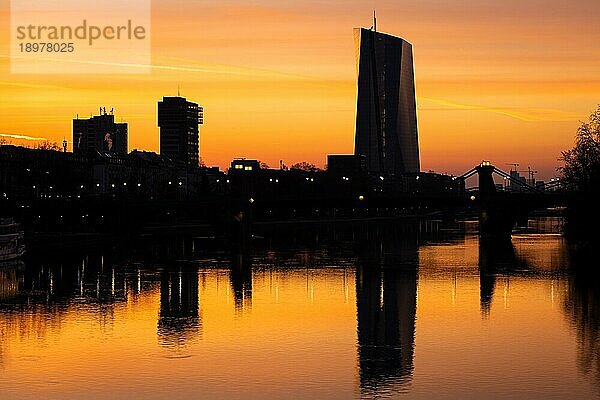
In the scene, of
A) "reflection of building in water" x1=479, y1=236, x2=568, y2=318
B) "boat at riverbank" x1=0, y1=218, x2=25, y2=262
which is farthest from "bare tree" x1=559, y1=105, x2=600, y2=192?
"boat at riverbank" x1=0, y1=218, x2=25, y2=262

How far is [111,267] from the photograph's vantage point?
265ft

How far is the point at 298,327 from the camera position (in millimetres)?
50844

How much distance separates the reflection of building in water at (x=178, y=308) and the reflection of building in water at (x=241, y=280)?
2.29 meters

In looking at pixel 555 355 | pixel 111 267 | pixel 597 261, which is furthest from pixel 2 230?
pixel 555 355

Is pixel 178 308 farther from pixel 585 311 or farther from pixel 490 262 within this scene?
pixel 490 262

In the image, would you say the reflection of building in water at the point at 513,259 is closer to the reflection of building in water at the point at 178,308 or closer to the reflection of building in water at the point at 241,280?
the reflection of building in water at the point at 241,280

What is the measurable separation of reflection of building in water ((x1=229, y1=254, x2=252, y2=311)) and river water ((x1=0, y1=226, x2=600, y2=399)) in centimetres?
14

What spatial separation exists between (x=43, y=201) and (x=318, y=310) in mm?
57019

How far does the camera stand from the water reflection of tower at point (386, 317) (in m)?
39.7

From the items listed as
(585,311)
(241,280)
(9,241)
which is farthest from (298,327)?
(9,241)

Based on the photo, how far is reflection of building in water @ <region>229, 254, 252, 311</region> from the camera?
60.6 metres

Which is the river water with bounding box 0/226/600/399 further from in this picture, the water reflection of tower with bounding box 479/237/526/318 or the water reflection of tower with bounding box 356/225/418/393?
the water reflection of tower with bounding box 479/237/526/318

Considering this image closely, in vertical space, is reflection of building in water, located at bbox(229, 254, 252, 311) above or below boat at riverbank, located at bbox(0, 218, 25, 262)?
below

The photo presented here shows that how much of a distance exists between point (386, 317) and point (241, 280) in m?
19.8
